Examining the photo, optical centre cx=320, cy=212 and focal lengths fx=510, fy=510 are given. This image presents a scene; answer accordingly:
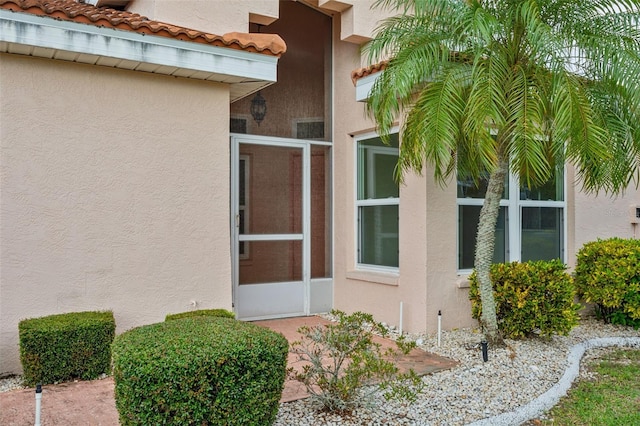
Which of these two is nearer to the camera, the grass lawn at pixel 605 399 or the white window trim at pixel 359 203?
the grass lawn at pixel 605 399

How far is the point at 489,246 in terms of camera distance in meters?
7.29

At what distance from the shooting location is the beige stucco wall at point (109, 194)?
21.4 ft

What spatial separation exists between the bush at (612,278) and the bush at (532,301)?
208 centimetres

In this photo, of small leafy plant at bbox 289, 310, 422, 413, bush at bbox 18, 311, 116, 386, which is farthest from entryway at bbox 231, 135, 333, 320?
small leafy plant at bbox 289, 310, 422, 413

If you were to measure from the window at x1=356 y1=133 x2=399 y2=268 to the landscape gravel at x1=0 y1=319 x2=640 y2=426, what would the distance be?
71.7 inches

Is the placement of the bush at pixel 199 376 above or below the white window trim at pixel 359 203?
below

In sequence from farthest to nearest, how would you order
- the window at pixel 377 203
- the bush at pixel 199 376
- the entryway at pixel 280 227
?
1. the entryway at pixel 280 227
2. the window at pixel 377 203
3. the bush at pixel 199 376

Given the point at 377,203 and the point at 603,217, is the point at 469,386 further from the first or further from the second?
the point at 603,217

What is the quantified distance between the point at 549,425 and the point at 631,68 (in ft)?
14.6

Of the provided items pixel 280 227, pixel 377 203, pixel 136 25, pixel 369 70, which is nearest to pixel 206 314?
pixel 280 227

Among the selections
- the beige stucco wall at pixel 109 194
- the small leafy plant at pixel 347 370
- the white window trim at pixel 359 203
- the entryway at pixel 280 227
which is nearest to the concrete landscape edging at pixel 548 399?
the small leafy plant at pixel 347 370

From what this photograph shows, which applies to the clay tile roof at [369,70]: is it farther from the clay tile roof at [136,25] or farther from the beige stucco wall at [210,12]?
the beige stucco wall at [210,12]

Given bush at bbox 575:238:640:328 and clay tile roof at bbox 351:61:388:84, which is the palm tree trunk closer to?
clay tile roof at bbox 351:61:388:84

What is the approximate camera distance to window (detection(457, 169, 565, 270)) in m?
9.12
